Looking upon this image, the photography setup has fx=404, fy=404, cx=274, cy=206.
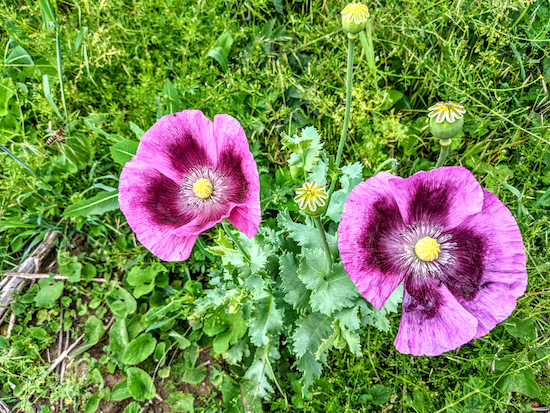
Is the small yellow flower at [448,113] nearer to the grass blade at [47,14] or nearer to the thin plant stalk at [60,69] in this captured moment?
the thin plant stalk at [60,69]

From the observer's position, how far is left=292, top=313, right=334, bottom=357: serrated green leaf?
83.4 inches

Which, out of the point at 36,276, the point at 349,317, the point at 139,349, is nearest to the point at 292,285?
the point at 349,317

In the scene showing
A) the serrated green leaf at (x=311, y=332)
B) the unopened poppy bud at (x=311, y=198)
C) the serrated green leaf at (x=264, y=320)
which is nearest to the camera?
the unopened poppy bud at (x=311, y=198)

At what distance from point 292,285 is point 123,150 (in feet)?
5.12

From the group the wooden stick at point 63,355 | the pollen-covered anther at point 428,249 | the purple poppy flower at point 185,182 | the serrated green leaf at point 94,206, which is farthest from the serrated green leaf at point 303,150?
the wooden stick at point 63,355

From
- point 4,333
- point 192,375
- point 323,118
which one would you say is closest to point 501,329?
point 323,118

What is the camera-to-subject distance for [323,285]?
1.92m

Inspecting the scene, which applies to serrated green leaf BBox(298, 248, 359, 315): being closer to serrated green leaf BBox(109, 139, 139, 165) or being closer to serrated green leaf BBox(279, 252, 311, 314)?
serrated green leaf BBox(279, 252, 311, 314)

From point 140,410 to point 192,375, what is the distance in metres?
0.45

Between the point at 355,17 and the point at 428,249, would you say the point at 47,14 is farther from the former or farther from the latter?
the point at 428,249

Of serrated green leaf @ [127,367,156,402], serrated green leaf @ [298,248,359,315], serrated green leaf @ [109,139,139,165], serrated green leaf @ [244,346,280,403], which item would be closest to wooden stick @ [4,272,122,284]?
serrated green leaf @ [127,367,156,402]

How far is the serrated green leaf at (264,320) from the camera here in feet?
7.42

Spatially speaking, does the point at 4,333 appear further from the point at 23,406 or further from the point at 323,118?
the point at 323,118

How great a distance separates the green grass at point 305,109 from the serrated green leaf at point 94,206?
15 centimetres
